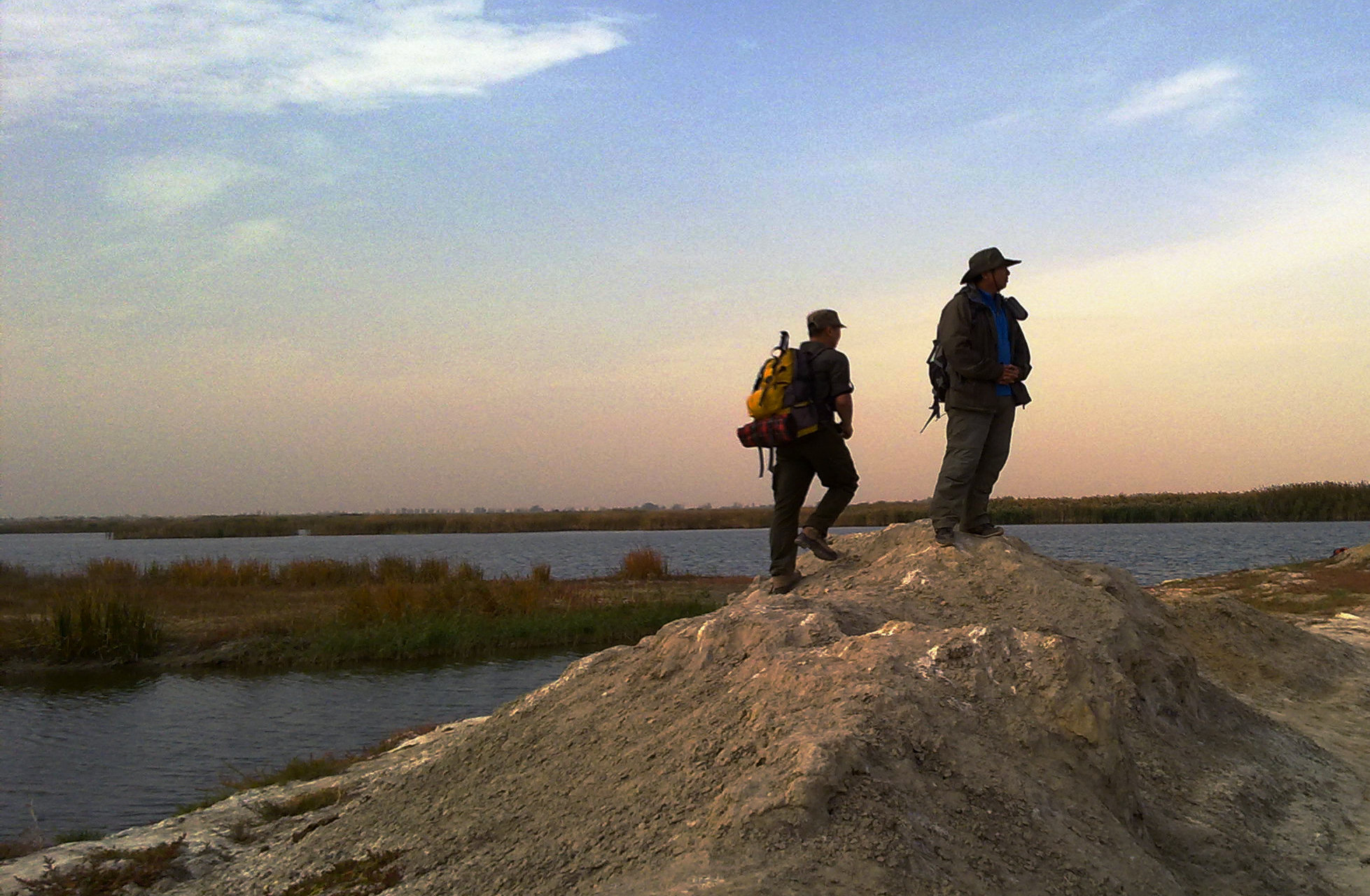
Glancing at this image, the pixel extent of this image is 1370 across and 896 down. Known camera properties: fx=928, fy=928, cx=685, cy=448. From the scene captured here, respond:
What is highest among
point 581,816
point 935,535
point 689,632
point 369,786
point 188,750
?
point 935,535

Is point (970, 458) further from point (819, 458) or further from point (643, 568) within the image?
point (643, 568)

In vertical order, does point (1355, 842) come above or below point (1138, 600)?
below

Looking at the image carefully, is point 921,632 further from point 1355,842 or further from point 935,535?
point 1355,842

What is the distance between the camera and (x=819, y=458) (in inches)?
214

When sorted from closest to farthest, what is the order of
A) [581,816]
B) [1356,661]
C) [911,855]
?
[911,855]
[581,816]
[1356,661]

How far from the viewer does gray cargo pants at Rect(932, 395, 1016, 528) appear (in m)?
5.39

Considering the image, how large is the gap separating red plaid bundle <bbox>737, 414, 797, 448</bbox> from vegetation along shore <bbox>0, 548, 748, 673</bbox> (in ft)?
37.3

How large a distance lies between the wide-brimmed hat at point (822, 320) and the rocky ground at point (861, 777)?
56.9 inches

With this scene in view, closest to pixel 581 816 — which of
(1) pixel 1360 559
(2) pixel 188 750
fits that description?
(2) pixel 188 750

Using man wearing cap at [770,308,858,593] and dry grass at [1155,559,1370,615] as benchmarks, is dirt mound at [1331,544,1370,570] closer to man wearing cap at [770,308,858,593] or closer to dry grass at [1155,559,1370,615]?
dry grass at [1155,559,1370,615]

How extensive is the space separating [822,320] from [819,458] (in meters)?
0.82

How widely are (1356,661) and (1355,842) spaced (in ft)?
12.5

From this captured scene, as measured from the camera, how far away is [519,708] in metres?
4.95

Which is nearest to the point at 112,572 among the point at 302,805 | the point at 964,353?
the point at 302,805
